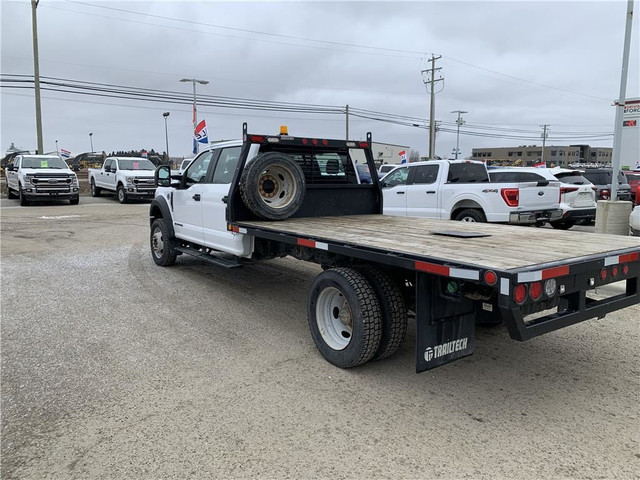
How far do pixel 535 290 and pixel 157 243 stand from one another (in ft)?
22.9

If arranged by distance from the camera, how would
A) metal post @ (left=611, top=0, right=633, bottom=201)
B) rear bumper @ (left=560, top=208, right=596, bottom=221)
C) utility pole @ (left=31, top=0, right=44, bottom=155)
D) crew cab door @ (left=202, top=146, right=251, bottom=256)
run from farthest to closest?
utility pole @ (left=31, top=0, right=44, bottom=155)
rear bumper @ (left=560, top=208, right=596, bottom=221)
metal post @ (left=611, top=0, right=633, bottom=201)
crew cab door @ (left=202, top=146, right=251, bottom=256)

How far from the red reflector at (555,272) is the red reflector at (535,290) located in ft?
0.20

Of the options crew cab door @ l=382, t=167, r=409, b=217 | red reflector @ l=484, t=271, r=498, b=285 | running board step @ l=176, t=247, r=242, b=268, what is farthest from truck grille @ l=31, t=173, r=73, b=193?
red reflector @ l=484, t=271, r=498, b=285

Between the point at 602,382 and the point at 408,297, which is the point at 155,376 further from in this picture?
the point at 602,382

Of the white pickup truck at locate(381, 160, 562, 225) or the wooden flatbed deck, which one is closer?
the wooden flatbed deck

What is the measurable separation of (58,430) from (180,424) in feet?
2.61

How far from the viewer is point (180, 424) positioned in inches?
131

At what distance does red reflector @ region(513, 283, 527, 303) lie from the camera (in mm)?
2833

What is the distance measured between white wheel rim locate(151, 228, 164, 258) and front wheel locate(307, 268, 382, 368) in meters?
4.71

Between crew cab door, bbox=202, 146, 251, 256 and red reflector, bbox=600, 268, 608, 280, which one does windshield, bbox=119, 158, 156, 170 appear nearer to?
crew cab door, bbox=202, 146, 251, 256

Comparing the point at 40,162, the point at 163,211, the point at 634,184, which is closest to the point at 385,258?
the point at 163,211

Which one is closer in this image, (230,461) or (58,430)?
(230,461)

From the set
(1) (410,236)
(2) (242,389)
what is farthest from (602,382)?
(2) (242,389)

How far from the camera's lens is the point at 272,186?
6117 mm
